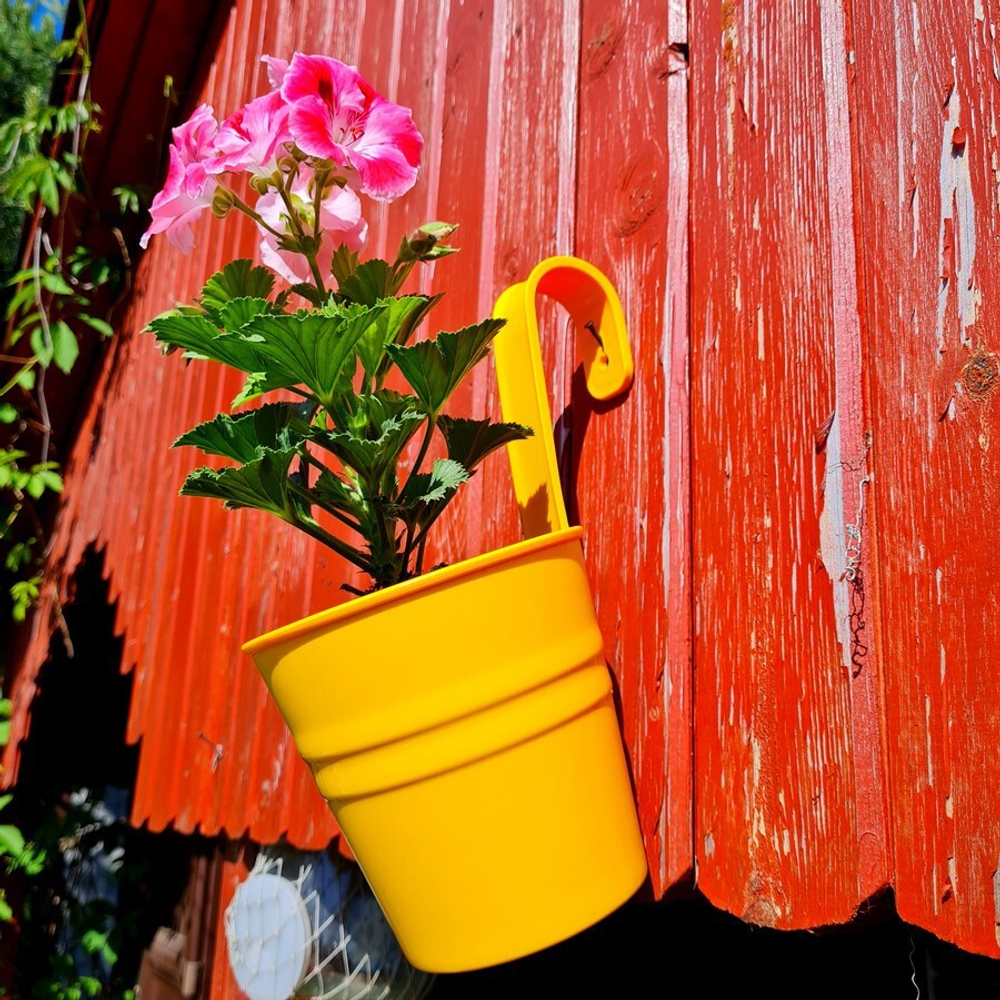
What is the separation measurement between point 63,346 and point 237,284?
2.04 meters

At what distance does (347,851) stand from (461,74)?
1116mm

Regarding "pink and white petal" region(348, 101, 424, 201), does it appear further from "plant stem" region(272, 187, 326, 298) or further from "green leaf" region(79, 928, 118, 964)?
"green leaf" region(79, 928, 118, 964)

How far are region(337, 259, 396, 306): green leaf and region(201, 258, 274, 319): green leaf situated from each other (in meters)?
0.07

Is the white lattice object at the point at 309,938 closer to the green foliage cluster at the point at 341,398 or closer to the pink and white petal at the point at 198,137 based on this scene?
the green foliage cluster at the point at 341,398

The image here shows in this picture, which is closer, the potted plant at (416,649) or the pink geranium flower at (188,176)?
the potted plant at (416,649)

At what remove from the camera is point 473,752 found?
0.74 metres

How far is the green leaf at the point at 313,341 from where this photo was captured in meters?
0.75

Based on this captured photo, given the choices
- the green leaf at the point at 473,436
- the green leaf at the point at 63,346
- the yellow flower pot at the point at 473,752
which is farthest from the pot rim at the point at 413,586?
the green leaf at the point at 63,346

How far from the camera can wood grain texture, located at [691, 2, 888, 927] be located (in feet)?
2.35

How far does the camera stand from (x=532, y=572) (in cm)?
77

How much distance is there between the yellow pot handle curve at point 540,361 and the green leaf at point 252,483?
0.76 ft

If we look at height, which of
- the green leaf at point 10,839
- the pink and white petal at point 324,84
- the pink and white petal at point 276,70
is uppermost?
the pink and white petal at point 276,70

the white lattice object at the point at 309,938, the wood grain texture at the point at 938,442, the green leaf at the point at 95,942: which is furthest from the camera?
the green leaf at the point at 95,942

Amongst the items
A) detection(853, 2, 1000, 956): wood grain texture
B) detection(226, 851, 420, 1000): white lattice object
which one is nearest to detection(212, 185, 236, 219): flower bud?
detection(853, 2, 1000, 956): wood grain texture
